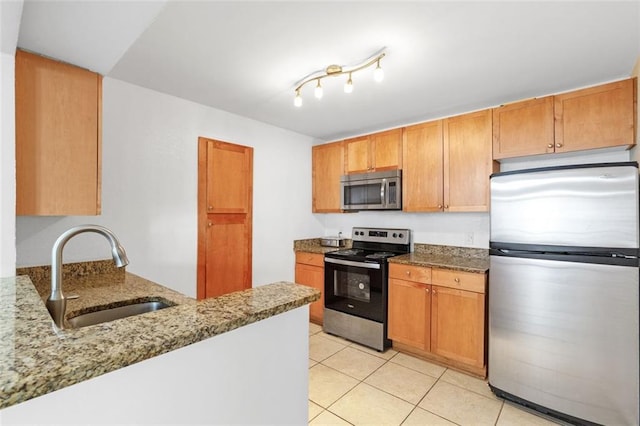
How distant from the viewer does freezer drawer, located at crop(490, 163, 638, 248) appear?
70.0 inches

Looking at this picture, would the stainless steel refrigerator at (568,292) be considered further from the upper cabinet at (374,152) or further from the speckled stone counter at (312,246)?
the speckled stone counter at (312,246)

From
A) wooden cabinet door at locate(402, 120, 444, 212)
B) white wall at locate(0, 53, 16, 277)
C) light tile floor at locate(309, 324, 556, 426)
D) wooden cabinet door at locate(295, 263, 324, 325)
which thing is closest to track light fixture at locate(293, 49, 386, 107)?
wooden cabinet door at locate(402, 120, 444, 212)

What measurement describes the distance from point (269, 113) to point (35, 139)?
1.96 metres

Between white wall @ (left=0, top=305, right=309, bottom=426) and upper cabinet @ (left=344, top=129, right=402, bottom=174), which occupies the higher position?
upper cabinet @ (left=344, top=129, right=402, bottom=174)

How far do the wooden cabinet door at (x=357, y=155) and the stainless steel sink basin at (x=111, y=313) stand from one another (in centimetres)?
260

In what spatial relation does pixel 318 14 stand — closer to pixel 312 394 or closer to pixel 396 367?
pixel 312 394

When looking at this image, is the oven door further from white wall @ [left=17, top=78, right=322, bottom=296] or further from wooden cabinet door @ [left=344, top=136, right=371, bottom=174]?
wooden cabinet door @ [left=344, top=136, right=371, bottom=174]

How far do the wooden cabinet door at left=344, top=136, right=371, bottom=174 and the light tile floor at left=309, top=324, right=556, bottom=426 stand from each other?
202 centimetres

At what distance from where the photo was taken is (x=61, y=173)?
5.40 feet

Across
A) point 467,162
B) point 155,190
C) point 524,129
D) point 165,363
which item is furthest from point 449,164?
point 165,363

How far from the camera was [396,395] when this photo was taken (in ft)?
7.36

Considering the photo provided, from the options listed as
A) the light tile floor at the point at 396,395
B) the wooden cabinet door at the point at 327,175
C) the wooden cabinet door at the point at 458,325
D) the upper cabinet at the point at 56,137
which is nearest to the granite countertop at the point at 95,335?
the upper cabinet at the point at 56,137

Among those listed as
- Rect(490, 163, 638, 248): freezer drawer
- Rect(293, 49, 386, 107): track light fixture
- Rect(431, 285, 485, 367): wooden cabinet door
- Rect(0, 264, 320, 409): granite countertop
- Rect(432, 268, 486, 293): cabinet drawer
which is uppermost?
Rect(293, 49, 386, 107): track light fixture

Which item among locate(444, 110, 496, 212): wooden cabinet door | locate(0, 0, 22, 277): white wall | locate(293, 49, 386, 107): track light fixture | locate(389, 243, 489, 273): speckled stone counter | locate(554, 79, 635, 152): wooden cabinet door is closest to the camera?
locate(0, 0, 22, 277): white wall
